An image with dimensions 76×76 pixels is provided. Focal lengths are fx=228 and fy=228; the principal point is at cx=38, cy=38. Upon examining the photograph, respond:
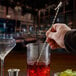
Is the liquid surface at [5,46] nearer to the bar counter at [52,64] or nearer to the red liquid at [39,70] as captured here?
the red liquid at [39,70]

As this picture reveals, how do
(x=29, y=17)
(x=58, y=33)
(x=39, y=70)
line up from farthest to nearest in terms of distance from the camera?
(x=29, y=17) → (x=39, y=70) → (x=58, y=33)

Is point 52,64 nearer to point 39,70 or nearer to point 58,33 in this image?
point 39,70

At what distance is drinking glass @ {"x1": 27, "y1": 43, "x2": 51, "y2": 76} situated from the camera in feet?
2.60

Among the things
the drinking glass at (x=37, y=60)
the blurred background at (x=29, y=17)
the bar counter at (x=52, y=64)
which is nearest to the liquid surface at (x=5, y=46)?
the drinking glass at (x=37, y=60)

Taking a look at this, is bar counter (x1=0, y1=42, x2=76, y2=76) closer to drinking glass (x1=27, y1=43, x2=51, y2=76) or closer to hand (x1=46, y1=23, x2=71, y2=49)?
drinking glass (x1=27, y1=43, x2=51, y2=76)

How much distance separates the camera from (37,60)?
2.67 feet

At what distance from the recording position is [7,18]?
4.38 meters

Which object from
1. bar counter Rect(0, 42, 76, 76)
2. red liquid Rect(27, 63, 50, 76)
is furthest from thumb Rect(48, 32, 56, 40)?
bar counter Rect(0, 42, 76, 76)

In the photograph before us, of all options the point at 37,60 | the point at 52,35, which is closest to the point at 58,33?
the point at 52,35

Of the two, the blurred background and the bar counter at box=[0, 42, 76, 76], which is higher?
the blurred background

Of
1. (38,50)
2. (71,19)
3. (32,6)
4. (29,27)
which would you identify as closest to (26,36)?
(29,27)

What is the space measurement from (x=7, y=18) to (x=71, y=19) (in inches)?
52.8

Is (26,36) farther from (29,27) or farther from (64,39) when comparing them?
(64,39)

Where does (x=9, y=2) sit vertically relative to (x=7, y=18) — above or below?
above
